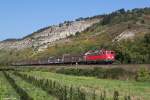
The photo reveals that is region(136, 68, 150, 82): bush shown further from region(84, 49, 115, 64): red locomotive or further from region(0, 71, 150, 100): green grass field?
region(84, 49, 115, 64): red locomotive

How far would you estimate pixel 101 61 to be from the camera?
81.1m

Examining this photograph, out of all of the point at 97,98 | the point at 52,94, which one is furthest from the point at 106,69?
the point at 97,98

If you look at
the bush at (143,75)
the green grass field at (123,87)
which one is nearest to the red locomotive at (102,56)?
the bush at (143,75)

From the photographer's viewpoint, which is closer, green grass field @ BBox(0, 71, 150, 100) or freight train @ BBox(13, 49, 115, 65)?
green grass field @ BBox(0, 71, 150, 100)

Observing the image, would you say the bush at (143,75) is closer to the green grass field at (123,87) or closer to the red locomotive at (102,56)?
the green grass field at (123,87)

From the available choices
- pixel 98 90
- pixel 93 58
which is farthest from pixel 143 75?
pixel 93 58

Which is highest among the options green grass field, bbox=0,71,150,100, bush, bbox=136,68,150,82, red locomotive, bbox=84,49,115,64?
red locomotive, bbox=84,49,115,64

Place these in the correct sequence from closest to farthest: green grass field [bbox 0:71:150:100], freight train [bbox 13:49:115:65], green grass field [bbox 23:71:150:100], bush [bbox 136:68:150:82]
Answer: green grass field [bbox 0:71:150:100] → green grass field [bbox 23:71:150:100] → bush [bbox 136:68:150:82] → freight train [bbox 13:49:115:65]

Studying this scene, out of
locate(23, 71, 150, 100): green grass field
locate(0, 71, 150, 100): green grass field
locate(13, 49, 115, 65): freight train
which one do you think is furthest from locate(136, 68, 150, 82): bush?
locate(13, 49, 115, 65): freight train

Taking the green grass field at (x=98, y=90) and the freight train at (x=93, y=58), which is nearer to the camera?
the green grass field at (x=98, y=90)

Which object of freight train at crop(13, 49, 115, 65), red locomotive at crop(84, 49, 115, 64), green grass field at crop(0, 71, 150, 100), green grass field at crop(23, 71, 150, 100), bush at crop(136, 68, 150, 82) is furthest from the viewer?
freight train at crop(13, 49, 115, 65)

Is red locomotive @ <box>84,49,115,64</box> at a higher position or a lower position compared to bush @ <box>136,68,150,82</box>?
higher

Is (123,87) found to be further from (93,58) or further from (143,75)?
(93,58)

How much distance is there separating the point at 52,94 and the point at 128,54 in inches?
1639
